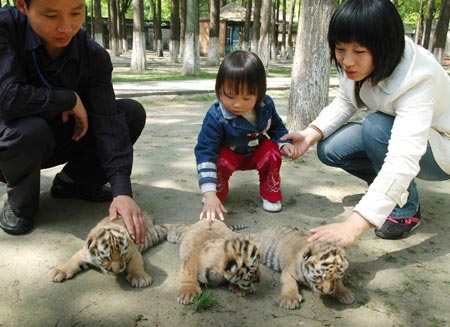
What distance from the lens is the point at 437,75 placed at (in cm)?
306

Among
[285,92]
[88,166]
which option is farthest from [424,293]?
[285,92]

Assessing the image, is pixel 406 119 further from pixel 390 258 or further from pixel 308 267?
pixel 308 267

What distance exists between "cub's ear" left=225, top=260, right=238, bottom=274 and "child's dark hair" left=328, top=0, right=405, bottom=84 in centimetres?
159

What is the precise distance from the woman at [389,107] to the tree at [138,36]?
14.9 metres

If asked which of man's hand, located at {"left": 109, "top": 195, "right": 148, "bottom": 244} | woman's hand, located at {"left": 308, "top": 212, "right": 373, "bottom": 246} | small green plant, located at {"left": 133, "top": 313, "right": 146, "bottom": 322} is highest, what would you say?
woman's hand, located at {"left": 308, "top": 212, "right": 373, "bottom": 246}

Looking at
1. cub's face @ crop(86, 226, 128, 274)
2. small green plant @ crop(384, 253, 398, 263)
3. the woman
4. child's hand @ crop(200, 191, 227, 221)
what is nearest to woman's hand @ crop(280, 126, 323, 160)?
the woman

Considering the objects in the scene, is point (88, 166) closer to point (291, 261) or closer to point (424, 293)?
point (291, 261)

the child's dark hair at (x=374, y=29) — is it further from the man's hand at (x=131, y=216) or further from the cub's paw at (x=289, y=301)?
the man's hand at (x=131, y=216)

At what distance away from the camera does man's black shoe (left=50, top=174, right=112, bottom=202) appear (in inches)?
152

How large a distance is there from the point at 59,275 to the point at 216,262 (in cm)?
97

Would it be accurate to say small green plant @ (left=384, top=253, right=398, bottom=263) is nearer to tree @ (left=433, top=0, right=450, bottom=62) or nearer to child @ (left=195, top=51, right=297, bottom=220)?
child @ (left=195, top=51, right=297, bottom=220)

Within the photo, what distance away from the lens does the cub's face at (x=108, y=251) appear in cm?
265

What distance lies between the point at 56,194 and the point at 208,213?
1.53 metres

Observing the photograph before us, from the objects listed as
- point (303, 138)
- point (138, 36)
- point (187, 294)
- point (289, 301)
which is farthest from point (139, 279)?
point (138, 36)
